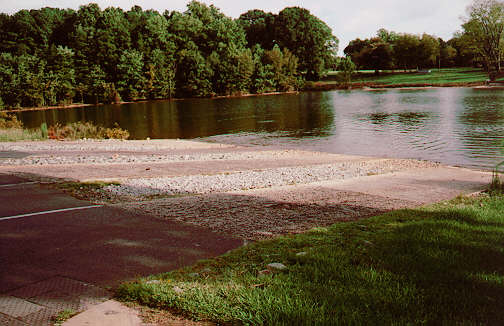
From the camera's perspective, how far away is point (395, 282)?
4266 millimetres

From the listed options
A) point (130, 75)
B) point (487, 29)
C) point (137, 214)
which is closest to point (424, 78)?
point (487, 29)

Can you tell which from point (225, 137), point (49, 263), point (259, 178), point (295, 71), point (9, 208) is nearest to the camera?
point (49, 263)

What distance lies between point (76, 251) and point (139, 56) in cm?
8521

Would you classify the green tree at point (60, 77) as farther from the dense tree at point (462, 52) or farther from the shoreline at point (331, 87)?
the dense tree at point (462, 52)

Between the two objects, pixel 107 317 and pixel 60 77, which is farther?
pixel 60 77

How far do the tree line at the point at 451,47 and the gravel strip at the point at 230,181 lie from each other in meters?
99.7

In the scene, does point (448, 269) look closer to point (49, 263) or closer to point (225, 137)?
point (49, 263)

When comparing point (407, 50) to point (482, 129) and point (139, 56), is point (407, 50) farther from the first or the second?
point (482, 129)

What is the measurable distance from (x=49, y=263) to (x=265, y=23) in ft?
412

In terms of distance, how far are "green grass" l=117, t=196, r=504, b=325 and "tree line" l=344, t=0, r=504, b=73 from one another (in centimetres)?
10868

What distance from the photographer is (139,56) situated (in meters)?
85.1

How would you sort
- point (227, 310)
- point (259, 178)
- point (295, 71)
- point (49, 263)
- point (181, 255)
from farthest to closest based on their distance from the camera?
point (295, 71), point (259, 178), point (181, 255), point (49, 263), point (227, 310)

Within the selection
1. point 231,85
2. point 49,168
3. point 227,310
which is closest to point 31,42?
point 231,85

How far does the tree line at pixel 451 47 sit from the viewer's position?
96.3 metres
